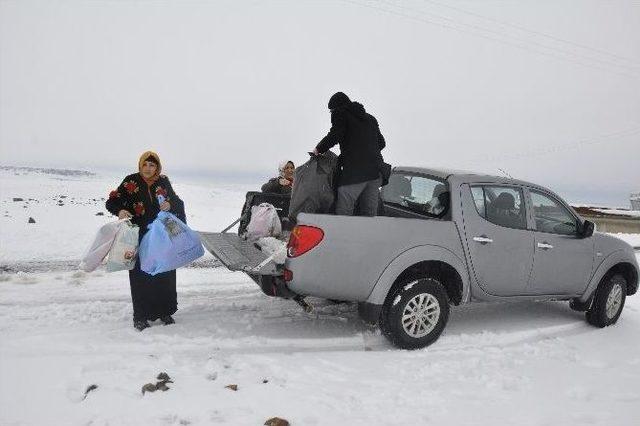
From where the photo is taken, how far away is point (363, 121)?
200 inches

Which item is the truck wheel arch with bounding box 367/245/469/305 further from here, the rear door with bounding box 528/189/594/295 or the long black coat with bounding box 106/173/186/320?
the long black coat with bounding box 106/173/186/320

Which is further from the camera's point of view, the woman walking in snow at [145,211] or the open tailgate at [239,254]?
the woman walking in snow at [145,211]

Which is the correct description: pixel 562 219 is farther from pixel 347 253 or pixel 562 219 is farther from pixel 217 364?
pixel 217 364

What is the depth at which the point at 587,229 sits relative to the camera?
551 centimetres

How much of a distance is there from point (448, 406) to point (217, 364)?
6.20 feet

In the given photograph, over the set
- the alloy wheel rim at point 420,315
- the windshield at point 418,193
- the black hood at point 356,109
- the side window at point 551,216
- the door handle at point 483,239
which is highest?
the black hood at point 356,109

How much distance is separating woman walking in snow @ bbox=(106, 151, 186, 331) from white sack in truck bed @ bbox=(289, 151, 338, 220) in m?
1.35

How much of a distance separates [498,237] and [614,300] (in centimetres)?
231

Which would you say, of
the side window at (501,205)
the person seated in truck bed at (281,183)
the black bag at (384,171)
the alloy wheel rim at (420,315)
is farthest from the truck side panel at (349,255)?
the person seated in truck bed at (281,183)

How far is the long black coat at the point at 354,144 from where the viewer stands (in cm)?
494

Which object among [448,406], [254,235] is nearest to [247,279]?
[254,235]

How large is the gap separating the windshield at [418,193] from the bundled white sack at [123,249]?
9.86 feet

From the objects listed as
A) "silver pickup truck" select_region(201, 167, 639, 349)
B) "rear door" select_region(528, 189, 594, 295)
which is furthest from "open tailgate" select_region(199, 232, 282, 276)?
"rear door" select_region(528, 189, 594, 295)

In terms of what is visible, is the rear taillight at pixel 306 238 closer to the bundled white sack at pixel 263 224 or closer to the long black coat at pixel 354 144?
the long black coat at pixel 354 144
